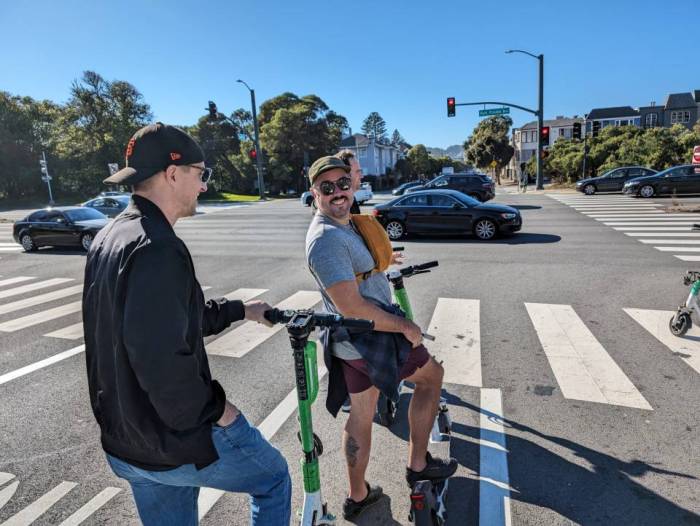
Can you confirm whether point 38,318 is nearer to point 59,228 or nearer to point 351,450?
point 351,450

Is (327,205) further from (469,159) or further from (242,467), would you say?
(469,159)

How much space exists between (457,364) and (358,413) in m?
2.45

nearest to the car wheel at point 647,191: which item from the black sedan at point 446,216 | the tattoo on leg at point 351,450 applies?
the black sedan at point 446,216

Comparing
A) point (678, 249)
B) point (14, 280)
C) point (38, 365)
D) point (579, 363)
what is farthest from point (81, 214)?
point (678, 249)

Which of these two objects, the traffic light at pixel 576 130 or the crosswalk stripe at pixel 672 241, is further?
the traffic light at pixel 576 130

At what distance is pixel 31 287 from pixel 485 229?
1116 cm

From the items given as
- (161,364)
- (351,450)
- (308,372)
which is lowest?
(351,450)

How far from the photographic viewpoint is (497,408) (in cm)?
366

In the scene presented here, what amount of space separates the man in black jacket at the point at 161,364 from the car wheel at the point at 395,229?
1195cm

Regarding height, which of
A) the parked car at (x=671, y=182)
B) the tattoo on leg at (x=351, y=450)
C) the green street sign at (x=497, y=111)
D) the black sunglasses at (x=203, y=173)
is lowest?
the tattoo on leg at (x=351, y=450)

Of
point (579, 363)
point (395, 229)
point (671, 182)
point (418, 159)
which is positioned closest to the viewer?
point (579, 363)

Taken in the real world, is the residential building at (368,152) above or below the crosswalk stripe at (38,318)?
above

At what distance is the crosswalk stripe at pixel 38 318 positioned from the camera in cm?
641

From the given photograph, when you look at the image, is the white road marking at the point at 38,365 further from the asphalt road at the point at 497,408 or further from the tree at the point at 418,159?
the tree at the point at 418,159
